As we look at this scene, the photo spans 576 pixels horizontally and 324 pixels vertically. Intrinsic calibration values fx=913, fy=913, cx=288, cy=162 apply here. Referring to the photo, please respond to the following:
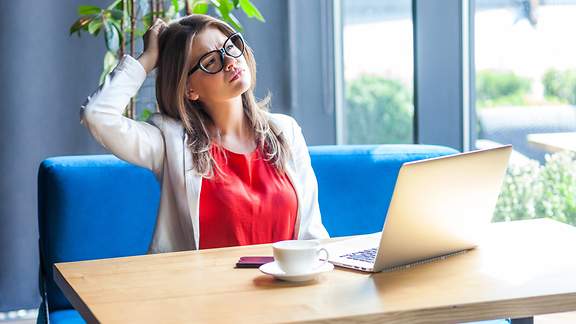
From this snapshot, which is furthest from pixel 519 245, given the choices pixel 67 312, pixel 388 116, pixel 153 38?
pixel 388 116

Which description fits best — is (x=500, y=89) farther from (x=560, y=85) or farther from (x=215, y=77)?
(x=215, y=77)

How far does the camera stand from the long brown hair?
225 cm

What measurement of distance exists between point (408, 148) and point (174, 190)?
2.60 feet

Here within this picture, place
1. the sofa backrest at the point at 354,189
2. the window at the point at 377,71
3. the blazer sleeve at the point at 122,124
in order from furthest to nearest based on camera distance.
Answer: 1. the window at the point at 377,71
2. the sofa backrest at the point at 354,189
3. the blazer sleeve at the point at 122,124

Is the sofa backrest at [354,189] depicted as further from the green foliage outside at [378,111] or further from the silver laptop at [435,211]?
the green foliage outside at [378,111]

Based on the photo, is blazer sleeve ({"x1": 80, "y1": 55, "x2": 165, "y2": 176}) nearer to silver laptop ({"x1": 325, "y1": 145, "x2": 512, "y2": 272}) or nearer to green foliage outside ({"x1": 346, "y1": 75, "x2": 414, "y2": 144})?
silver laptop ({"x1": 325, "y1": 145, "x2": 512, "y2": 272})

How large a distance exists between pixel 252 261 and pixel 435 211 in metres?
0.36

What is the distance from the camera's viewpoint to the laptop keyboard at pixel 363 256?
174 cm

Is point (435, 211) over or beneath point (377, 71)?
beneath

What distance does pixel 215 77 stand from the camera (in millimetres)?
2215

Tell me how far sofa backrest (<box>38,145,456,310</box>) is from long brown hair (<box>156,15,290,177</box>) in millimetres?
311

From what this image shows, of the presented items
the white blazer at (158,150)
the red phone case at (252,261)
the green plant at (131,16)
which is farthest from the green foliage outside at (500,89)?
the red phone case at (252,261)

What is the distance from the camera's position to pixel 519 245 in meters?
1.87

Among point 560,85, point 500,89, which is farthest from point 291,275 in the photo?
point 500,89
